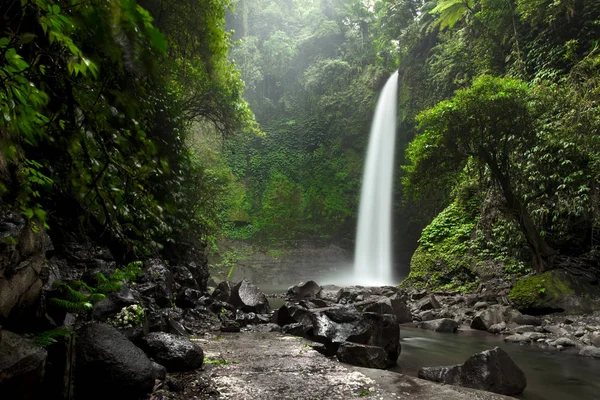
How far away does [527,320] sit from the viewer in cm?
842

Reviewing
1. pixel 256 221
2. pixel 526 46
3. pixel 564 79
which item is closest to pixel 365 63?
pixel 256 221

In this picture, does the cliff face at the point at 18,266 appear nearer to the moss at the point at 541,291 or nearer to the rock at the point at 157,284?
the rock at the point at 157,284

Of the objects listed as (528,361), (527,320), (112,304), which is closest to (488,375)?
(528,361)

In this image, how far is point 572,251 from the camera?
9945mm

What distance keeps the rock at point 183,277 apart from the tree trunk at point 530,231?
8428mm

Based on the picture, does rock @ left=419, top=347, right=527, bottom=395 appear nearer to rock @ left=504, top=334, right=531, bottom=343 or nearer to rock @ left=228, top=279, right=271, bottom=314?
rock @ left=504, top=334, right=531, bottom=343

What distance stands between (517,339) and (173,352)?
6.72m

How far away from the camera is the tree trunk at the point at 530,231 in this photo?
381 inches

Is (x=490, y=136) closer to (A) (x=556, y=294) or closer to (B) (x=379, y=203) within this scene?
(A) (x=556, y=294)

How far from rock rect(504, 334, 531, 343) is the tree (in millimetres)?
2892

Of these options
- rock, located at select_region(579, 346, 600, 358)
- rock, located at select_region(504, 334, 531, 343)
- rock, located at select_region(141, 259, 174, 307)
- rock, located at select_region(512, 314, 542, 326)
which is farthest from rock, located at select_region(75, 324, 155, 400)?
rock, located at select_region(512, 314, 542, 326)

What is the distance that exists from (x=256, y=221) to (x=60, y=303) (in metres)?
24.9

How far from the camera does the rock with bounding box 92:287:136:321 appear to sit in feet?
13.8

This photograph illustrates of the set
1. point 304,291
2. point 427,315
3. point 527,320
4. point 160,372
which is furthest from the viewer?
point 304,291
